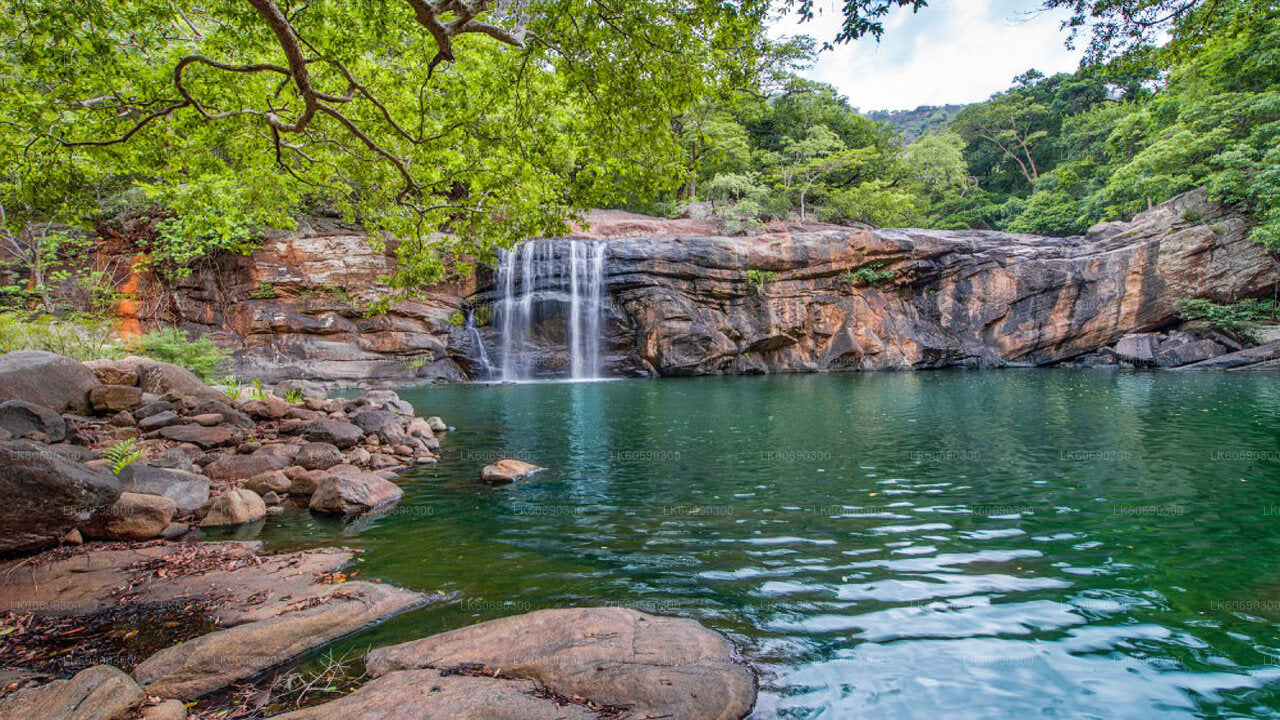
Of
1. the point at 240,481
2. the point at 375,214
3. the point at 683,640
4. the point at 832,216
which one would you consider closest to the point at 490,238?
the point at 375,214

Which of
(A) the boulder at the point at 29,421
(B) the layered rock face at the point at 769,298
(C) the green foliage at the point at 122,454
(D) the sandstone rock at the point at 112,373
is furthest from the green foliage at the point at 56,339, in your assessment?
(B) the layered rock face at the point at 769,298

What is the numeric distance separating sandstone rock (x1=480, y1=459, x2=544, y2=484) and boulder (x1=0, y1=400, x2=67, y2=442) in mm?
5306

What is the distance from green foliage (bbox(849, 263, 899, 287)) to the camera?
32062 mm

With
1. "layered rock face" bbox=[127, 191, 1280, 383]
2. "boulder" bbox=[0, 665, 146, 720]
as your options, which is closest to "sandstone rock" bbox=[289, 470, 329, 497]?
"boulder" bbox=[0, 665, 146, 720]

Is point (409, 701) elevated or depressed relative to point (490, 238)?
depressed

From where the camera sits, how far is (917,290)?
3359cm

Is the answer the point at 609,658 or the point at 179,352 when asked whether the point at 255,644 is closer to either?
the point at 609,658

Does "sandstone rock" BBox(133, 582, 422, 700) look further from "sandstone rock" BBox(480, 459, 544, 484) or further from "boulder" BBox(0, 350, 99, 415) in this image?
"boulder" BBox(0, 350, 99, 415)

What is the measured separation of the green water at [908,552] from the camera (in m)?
3.36

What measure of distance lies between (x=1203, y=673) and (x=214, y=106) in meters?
13.0

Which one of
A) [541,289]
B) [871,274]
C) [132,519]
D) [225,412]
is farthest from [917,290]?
[132,519]

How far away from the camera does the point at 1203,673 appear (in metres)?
3.30

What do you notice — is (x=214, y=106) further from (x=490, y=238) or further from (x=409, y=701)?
(x=409, y=701)

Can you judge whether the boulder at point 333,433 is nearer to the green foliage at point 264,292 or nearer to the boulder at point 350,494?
the boulder at point 350,494
